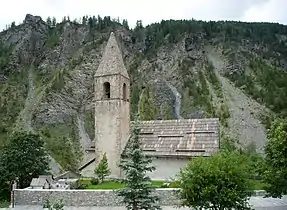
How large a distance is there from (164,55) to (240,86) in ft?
88.2

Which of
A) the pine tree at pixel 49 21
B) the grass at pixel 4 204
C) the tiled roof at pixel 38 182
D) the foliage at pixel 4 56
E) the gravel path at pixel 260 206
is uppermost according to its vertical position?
the pine tree at pixel 49 21

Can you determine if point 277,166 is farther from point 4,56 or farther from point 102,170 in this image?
point 4,56

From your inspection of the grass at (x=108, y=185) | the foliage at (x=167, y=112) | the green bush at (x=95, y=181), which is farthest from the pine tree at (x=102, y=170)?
the foliage at (x=167, y=112)

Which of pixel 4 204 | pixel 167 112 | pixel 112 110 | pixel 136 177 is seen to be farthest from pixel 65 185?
pixel 167 112

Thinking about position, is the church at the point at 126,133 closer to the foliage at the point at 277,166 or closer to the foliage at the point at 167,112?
the foliage at the point at 277,166

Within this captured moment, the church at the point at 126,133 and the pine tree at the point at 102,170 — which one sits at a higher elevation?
the church at the point at 126,133

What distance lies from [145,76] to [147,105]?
661 inches

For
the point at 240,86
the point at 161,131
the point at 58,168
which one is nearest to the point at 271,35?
the point at 240,86

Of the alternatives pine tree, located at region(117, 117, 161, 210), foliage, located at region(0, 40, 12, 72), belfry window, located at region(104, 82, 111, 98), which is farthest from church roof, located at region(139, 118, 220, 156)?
foliage, located at region(0, 40, 12, 72)

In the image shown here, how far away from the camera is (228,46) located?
13212cm

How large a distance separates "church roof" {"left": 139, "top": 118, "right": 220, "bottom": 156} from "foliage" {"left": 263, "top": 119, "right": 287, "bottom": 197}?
30.4 feet

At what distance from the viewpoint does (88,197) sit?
88.4 feet

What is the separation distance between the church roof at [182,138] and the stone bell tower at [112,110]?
246cm

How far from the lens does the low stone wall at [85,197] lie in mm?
26422
